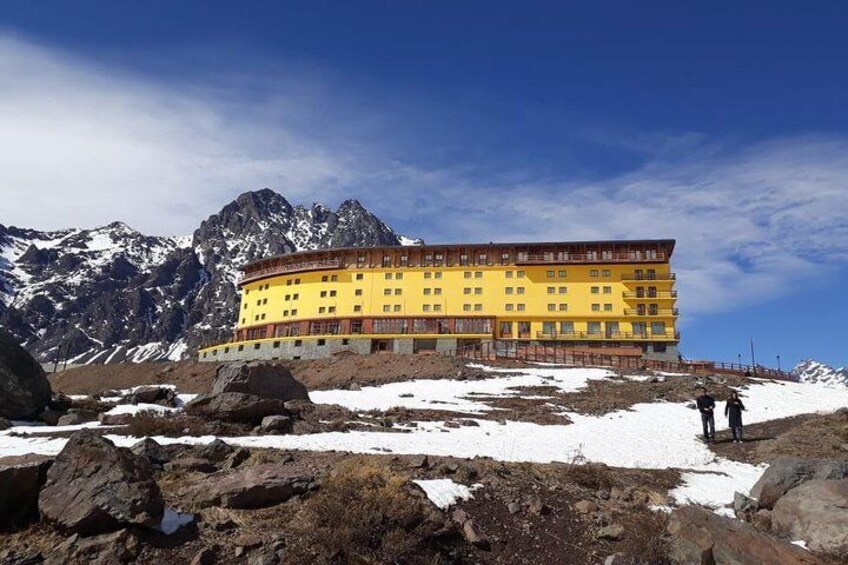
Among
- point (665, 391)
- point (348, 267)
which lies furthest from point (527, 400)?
point (348, 267)

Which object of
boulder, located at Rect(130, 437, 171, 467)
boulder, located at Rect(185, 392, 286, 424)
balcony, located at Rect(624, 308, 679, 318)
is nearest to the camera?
boulder, located at Rect(130, 437, 171, 467)

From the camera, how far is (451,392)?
3491cm

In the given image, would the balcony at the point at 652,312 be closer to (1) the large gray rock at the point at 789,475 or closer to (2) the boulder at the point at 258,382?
(2) the boulder at the point at 258,382

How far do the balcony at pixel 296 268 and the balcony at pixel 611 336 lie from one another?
3017 cm

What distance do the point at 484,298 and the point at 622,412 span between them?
4838 centimetres

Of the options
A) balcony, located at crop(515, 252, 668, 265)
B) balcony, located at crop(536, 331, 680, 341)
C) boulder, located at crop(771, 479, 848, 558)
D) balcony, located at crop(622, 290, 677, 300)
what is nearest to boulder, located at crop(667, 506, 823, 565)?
boulder, located at crop(771, 479, 848, 558)

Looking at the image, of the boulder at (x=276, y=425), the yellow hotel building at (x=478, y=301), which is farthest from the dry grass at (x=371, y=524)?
the yellow hotel building at (x=478, y=301)

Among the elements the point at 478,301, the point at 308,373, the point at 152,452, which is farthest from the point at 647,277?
the point at 152,452

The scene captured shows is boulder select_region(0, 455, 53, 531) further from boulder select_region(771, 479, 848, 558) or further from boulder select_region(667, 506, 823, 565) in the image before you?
boulder select_region(771, 479, 848, 558)

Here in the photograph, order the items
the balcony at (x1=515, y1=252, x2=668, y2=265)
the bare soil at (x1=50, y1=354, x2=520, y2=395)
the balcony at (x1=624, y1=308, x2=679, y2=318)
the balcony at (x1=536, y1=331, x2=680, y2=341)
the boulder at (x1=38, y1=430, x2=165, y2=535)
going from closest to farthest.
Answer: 1. the boulder at (x1=38, y1=430, x2=165, y2=535)
2. the bare soil at (x1=50, y1=354, x2=520, y2=395)
3. the balcony at (x1=536, y1=331, x2=680, y2=341)
4. the balcony at (x1=624, y1=308, x2=679, y2=318)
5. the balcony at (x1=515, y1=252, x2=668, y2=265)

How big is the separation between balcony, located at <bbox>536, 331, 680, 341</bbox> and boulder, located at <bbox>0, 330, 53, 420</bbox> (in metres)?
60.0

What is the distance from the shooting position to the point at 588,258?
77.3 metres

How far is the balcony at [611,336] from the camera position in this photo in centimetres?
7194

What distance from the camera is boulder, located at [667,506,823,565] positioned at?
29.1 feet
